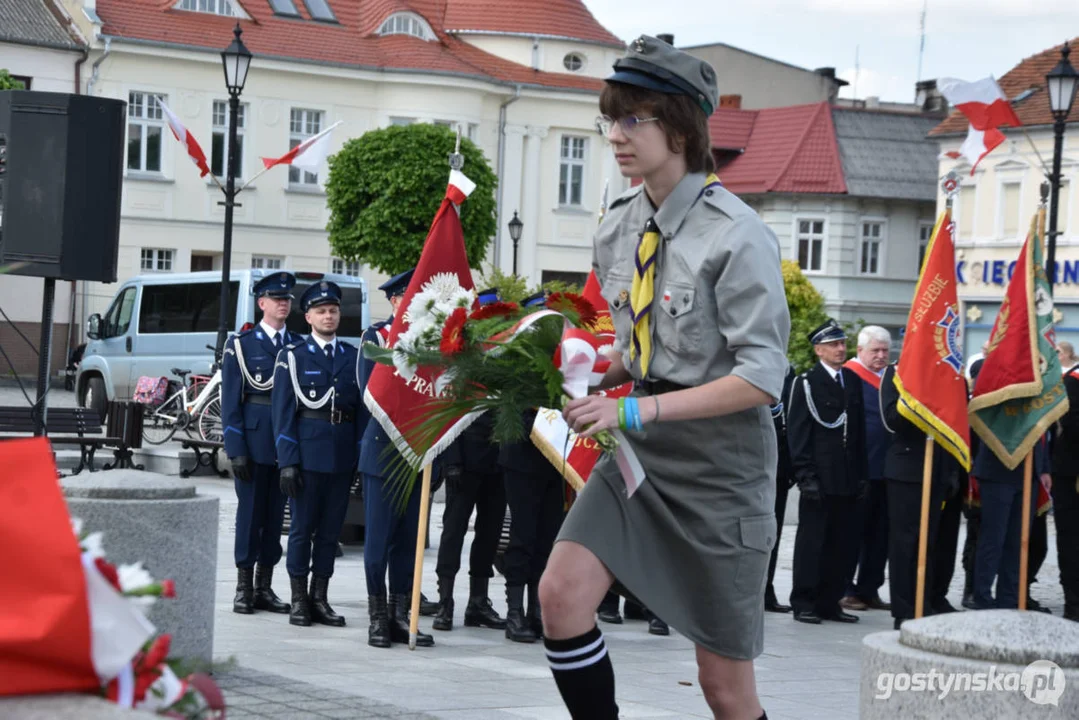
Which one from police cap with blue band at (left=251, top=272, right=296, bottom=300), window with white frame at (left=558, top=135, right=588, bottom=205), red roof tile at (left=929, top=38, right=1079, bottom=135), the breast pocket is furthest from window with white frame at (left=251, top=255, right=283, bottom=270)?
the breast pocket

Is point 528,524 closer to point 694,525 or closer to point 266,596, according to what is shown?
point 266,596

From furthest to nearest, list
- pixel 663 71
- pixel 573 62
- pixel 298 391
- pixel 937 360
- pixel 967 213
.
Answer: pixel 573 62
pixel 967 213
pixel 937 360
pixel 298 391
pixel 663 71

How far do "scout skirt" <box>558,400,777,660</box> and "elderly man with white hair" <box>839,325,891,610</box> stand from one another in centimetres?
766

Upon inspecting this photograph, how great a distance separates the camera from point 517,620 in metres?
9.74

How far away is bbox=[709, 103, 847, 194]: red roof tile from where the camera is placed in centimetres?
5869

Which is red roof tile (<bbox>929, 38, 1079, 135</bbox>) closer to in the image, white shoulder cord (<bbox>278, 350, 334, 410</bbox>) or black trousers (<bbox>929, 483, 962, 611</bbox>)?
black trousers (<bbox>929, 483, 962, 611</bbox>)

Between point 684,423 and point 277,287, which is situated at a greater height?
point 277,287

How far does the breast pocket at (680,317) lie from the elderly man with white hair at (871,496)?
767 centimetres

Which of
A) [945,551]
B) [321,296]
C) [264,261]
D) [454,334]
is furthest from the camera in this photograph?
[264,261]

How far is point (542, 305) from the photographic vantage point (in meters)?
5.03

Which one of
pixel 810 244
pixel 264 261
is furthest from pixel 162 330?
pixel 810 244

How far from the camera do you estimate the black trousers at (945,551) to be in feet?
40.9

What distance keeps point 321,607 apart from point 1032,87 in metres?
43.0

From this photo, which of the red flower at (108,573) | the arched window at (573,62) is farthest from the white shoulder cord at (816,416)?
the arched window at (573,62)
